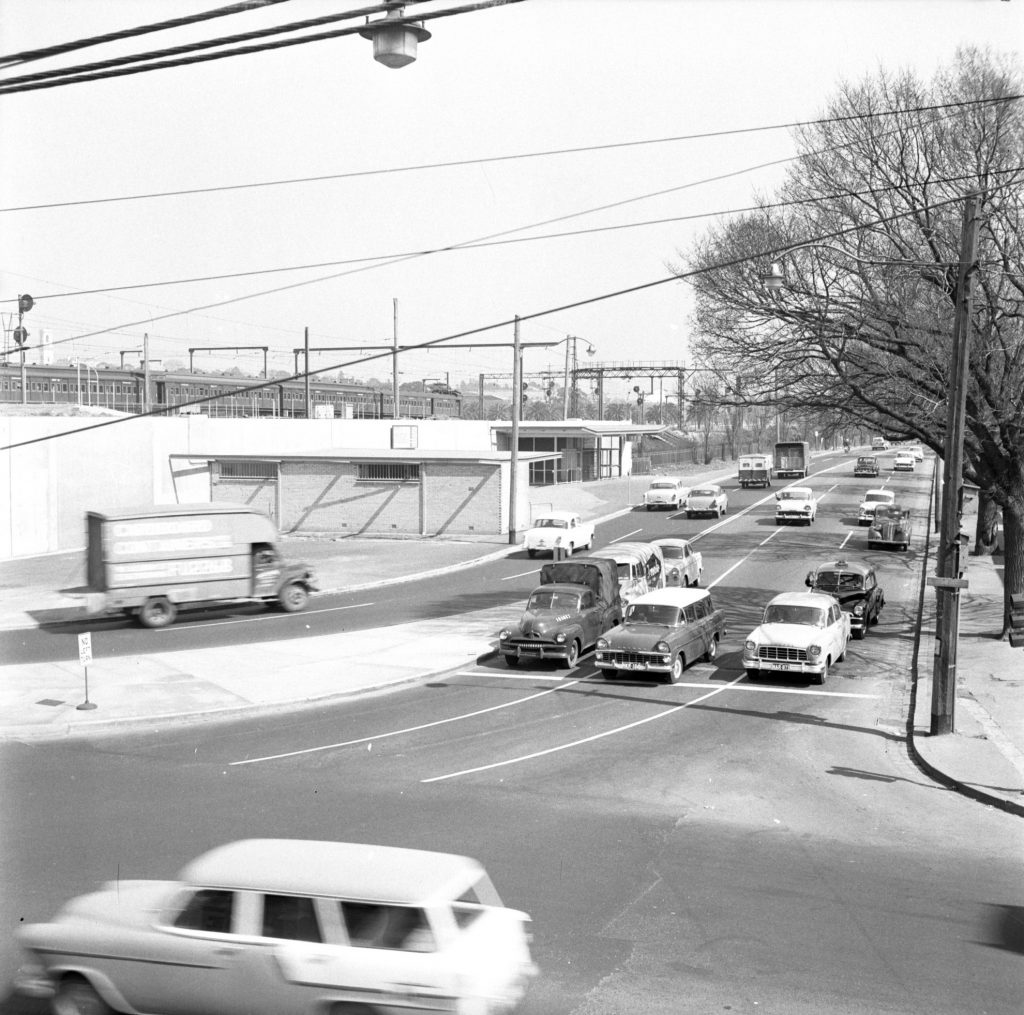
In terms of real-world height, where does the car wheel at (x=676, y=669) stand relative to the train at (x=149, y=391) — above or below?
below

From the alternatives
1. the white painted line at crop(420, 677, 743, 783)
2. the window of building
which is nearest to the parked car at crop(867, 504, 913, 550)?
the window of building

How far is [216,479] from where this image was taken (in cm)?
5091

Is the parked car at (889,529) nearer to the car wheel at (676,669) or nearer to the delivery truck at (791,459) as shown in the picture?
the car wheel at (676,669)

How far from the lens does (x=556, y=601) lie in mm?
24219

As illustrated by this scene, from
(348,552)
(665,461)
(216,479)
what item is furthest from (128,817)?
(665,461)

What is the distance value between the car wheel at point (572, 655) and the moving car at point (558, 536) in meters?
17.9

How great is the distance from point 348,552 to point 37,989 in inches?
1435

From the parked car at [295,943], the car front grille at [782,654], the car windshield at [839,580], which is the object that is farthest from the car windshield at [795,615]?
the parked car at [295,943]

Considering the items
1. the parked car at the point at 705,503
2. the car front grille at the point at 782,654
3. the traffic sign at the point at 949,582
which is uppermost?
the traffic sign at the point at 949,582

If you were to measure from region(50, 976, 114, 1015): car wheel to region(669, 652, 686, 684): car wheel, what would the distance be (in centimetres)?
1522

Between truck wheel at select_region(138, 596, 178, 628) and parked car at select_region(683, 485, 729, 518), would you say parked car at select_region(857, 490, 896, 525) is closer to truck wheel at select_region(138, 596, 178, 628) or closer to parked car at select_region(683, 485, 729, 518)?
parked car at select_region(683, 485, 729, 518)

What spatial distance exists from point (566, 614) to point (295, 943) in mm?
16689

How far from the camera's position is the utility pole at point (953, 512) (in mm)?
17875

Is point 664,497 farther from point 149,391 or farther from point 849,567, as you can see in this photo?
point 149,391
